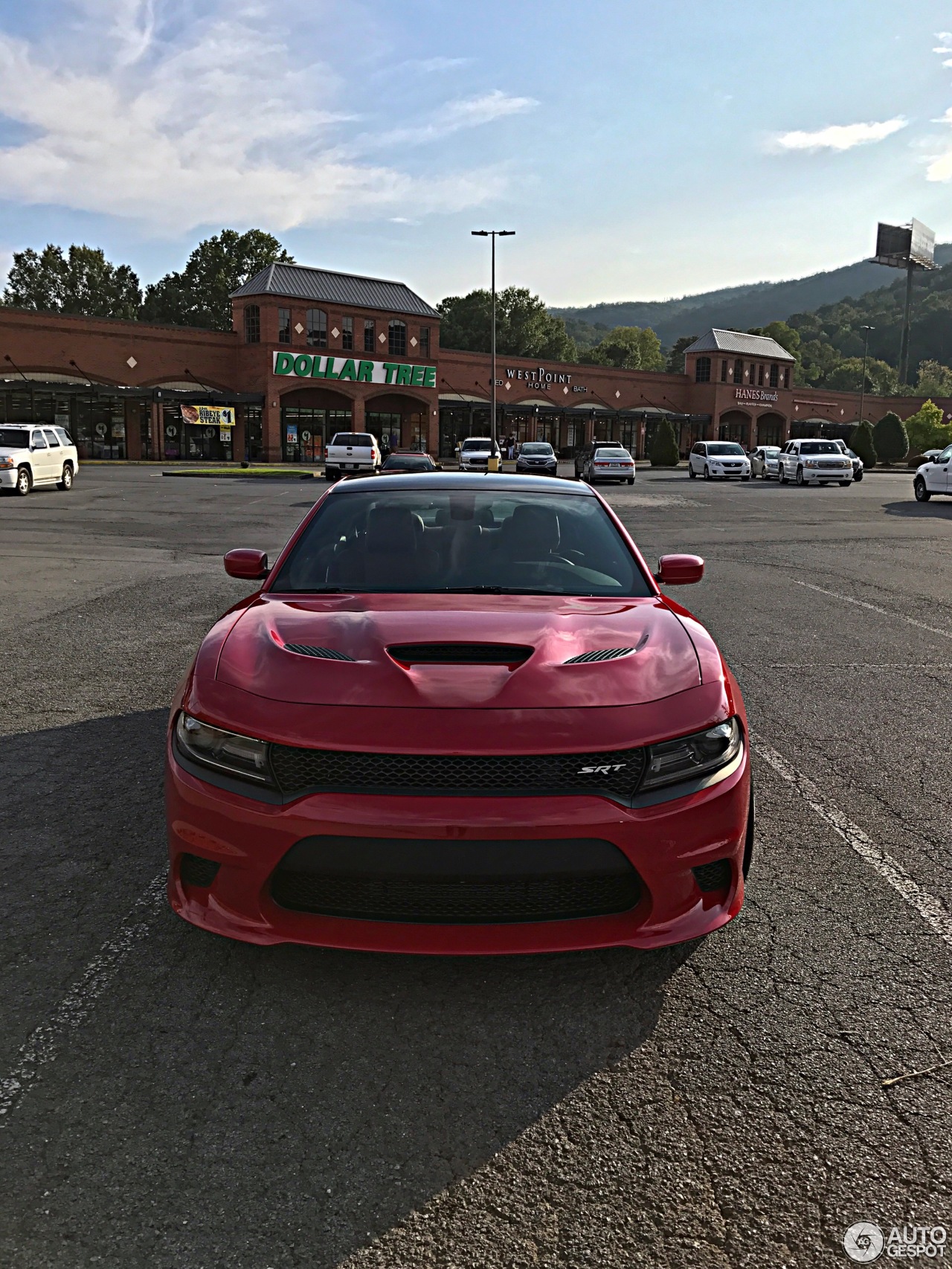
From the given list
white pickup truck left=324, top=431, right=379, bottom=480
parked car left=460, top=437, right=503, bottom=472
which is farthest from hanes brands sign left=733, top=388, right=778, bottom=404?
white pickup truck left=324, top=431, right=379, bottom=480

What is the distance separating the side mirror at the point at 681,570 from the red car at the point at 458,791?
4.28 ft

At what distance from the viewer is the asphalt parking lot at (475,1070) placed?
213 cm

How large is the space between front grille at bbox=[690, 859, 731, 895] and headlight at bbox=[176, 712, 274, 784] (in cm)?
129

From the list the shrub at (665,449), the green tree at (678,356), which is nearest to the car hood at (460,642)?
the shrub at (665,449)

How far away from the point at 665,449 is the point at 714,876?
6849cm

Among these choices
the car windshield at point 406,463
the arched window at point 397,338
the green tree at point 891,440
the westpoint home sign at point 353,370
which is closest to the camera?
the car windshield at point 406,463

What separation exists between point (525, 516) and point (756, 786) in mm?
1749

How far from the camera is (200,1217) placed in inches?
83.8

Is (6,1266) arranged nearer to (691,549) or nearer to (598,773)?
(598,773)

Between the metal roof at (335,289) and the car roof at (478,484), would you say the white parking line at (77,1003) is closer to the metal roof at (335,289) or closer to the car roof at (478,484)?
the car roof at (478,484)

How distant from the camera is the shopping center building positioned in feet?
181

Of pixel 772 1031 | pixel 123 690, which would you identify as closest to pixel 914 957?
pixel 772 1031

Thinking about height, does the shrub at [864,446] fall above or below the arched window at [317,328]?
below

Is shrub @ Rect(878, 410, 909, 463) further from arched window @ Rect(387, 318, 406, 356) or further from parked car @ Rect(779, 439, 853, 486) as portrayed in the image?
arched window @ Rect(387, 318, 406, 356)
